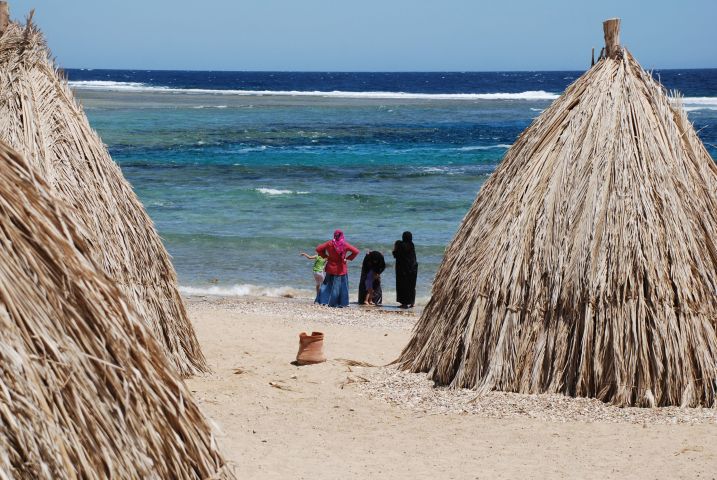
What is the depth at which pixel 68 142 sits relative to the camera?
8.13m

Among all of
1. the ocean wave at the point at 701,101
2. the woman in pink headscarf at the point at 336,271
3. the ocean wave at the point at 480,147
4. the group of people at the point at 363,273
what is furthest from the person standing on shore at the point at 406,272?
the ocean wave at the point at 701,101

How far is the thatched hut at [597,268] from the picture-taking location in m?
7.78

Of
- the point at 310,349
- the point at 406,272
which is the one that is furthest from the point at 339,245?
the point at 310,349

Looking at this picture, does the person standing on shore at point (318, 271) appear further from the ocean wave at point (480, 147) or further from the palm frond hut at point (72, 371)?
the ocean wave at point (480, 147)

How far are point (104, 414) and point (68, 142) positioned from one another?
4.96 meters

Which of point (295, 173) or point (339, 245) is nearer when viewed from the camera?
point (339, 245)

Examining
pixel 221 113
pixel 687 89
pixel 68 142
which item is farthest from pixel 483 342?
pixel 687 89

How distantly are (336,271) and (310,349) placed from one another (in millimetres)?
4167

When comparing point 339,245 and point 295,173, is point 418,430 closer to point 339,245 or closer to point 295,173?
point 339,245

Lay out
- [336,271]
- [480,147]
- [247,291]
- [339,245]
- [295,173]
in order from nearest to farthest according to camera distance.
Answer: [339,245] → [336,271] → [247,291] → [295,173] → [480,147]

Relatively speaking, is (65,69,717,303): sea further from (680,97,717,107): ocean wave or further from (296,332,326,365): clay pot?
(296,332,326,365): clay pot

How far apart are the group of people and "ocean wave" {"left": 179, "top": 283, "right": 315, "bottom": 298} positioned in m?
0.85

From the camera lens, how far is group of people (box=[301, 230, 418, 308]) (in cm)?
1370

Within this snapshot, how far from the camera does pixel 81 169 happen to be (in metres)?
8.11
